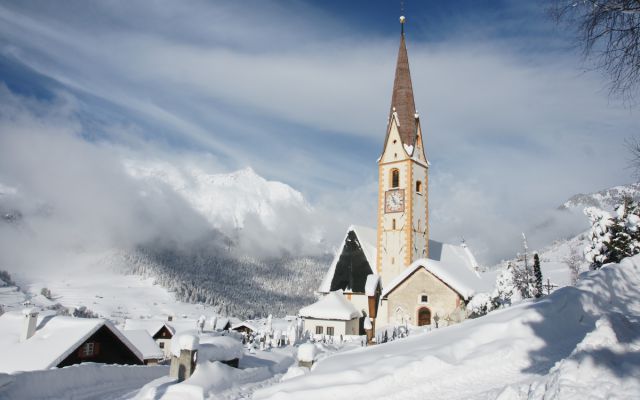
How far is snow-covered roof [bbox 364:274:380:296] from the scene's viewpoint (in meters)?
38.2

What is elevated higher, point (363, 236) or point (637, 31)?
point (363, 236)

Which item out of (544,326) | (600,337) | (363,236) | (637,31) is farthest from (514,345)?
(363,236)

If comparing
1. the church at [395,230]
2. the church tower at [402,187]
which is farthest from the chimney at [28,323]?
the church tower at [402,187]

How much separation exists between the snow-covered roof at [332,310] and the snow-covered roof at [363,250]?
2.92 metres

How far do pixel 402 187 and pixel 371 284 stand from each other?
979 cm

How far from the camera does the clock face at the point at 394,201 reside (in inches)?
1683

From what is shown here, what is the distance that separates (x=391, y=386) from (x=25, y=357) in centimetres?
2143

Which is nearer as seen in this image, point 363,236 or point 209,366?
point 209,366

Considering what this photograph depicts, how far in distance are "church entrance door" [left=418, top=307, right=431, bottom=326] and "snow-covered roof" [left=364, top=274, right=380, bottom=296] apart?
5.45 m

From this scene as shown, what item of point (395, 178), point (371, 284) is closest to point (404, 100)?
point (395, 178)

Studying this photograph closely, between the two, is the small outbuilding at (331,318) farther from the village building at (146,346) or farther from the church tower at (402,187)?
the village building at (146,346)

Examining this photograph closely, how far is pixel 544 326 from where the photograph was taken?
9922mm

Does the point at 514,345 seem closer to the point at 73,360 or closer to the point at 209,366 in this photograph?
the point at 209,366

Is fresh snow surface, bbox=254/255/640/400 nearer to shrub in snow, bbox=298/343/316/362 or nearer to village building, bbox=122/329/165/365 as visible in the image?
shrub in snow, bbox=298/343/316/362
